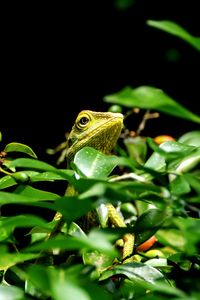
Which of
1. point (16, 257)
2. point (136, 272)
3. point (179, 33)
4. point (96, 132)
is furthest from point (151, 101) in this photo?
point (96, 132)

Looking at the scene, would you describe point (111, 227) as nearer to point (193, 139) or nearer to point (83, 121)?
point (193, 139)

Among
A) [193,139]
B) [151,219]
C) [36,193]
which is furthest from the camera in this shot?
[193,139]

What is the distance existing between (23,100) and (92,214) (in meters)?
2.70

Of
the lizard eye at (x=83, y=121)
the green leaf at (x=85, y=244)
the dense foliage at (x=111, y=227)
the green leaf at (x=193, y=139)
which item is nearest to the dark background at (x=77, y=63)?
the lizard eye at (x=83, y=121)

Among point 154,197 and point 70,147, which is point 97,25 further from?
point 154,197

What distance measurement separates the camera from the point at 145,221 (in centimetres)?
103

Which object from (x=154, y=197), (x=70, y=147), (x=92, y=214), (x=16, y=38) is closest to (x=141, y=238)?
(x=154, y=197)

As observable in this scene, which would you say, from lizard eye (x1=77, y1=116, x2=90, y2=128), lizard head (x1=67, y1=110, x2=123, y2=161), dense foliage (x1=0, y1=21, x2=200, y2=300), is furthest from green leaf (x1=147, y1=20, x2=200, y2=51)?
lizard eye (x1=77, y1=116, x2=90, y2=128)

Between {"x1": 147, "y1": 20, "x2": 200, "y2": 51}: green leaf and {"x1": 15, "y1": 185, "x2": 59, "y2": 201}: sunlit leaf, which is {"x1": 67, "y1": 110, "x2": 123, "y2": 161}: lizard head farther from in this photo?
{"x1": 147, "y1": 20, "x2": 200, "y2": 51}: green leaf

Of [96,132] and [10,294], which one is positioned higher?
[10,294]

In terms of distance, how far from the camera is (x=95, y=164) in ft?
3.57

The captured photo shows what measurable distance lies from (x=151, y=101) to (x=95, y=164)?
0.30 meters

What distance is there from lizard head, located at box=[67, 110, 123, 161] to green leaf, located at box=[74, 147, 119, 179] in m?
1.26

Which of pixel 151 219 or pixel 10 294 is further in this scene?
pixel 151 219
